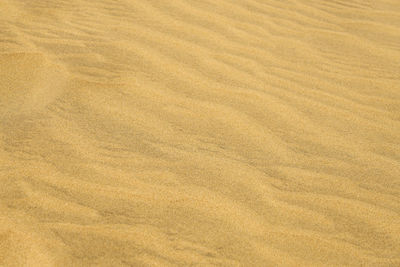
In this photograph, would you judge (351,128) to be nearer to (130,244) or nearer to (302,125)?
(302,125)

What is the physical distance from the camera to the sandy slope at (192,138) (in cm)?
161

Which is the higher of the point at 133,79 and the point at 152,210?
the point at 133,79

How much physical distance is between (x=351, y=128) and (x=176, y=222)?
3.40ft

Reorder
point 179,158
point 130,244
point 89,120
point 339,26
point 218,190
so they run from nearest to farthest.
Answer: point 130,244 → point 218,190 → point 179,158 → point 89,120 → point 339,26

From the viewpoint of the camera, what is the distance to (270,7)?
3.51 metres

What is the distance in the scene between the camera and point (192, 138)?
2.11 metres

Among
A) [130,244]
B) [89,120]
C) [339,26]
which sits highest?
[339,26]

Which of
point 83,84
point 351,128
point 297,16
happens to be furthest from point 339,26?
point 83,84

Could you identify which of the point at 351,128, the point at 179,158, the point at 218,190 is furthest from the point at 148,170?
the point at 351,128

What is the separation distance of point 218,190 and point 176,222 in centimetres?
23

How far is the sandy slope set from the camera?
1.61 meters

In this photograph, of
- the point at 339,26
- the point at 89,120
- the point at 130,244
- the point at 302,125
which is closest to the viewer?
the point at 130,244

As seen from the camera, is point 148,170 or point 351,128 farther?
point 351,128

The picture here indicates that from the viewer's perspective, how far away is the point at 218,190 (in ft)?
6.03
